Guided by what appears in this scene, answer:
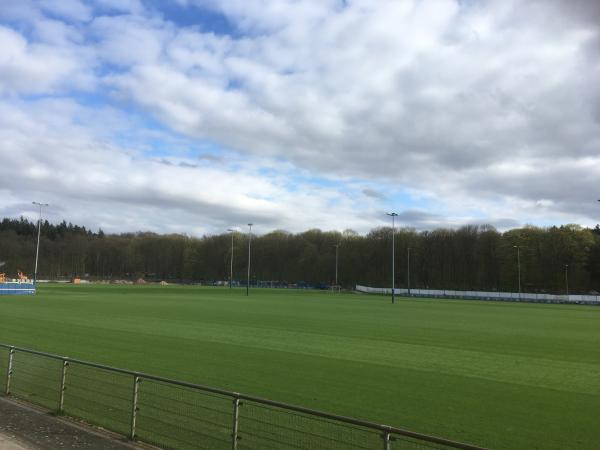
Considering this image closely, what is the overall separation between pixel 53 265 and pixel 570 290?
15669cm

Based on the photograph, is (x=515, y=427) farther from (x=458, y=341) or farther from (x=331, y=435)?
(x=458, y=341)

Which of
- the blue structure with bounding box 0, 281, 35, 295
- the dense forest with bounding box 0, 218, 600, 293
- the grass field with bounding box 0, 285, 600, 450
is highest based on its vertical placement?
the dense forest with bounding box 0, 218, 600, 293

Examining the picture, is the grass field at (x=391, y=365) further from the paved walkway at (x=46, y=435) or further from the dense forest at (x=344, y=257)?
the dense forest at (x=344, y=257)

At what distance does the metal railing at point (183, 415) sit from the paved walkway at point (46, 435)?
0.55 meters

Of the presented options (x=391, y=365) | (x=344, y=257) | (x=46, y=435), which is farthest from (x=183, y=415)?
(x=344, y=257)

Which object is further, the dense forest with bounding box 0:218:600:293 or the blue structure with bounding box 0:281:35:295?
the dense forest with bounding box 0:218:600:293

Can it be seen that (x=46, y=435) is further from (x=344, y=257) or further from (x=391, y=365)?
(x=344, y=257)

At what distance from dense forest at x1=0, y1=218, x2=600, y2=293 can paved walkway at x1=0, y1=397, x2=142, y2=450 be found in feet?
389

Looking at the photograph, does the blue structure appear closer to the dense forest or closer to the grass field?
the grass field

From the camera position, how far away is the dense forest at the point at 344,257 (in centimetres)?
11400

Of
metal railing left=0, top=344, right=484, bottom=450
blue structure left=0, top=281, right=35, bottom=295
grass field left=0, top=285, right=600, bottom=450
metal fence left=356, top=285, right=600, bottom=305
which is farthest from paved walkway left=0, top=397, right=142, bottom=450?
metal fence left=356, top=285, right=600, bottom=305

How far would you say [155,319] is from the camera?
97.8 feet

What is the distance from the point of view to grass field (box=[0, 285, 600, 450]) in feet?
32.6

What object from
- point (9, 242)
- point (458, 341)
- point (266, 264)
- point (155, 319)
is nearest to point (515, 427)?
point (458, 341)
